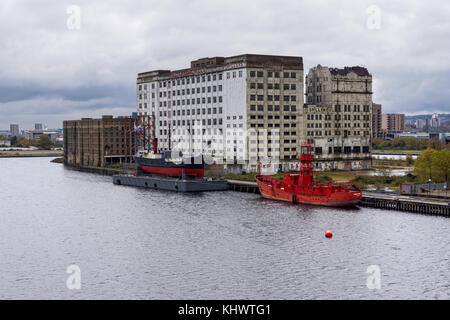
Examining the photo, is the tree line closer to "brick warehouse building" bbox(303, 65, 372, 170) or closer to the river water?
the river water

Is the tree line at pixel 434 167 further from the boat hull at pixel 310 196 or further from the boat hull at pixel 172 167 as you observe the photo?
the boat hull at pixel 172 167

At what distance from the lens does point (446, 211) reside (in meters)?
86.3

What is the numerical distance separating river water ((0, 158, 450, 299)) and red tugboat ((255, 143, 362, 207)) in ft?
9.71

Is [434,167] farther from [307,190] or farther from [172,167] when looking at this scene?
[172,167]

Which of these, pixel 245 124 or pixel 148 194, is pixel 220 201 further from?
pixel 245 124

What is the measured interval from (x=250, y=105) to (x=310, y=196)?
56.2m

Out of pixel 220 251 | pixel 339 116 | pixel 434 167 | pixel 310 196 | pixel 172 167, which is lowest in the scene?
pixel 220 251

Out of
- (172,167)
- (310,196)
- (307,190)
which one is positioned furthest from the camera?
(172,167)

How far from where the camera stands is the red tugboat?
323 feet

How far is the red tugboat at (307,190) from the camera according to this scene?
98562mm

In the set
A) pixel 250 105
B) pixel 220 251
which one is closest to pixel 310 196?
pixel 220 251

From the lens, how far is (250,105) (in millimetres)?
155125
